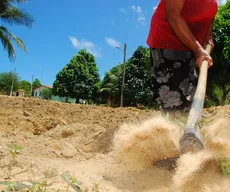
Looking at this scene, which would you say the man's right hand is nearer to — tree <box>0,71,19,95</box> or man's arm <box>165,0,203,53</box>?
man's arm <box>165,0,203,53</box>

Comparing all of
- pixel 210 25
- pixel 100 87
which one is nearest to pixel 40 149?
pixel 210 25

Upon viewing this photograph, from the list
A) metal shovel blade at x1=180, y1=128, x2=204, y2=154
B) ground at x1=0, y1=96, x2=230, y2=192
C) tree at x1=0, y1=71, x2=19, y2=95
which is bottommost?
ground at x1=0, y1=96, x2=230, y2=192

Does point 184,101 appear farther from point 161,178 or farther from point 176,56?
point 161,178

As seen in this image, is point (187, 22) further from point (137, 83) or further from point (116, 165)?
point (137, 83)

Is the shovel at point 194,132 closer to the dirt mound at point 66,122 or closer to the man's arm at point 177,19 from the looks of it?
the man's arm at point 177,19

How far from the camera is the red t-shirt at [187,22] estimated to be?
8.01 ft

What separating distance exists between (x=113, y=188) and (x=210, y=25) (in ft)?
5.62

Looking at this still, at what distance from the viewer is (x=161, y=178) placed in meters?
2.24

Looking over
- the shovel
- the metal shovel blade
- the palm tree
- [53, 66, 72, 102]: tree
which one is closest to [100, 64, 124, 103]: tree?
[53, 66, 72, 102]: tree

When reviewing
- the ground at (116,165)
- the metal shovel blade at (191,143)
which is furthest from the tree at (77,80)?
the metal shovel blade at (191,143)

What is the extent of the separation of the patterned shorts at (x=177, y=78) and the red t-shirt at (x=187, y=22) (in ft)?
0.24

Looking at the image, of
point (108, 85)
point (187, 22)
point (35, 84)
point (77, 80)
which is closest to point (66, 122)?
point (187, 22)

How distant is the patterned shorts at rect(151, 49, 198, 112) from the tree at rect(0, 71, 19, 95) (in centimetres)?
5377

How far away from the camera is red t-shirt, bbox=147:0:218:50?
2441 millimetres
